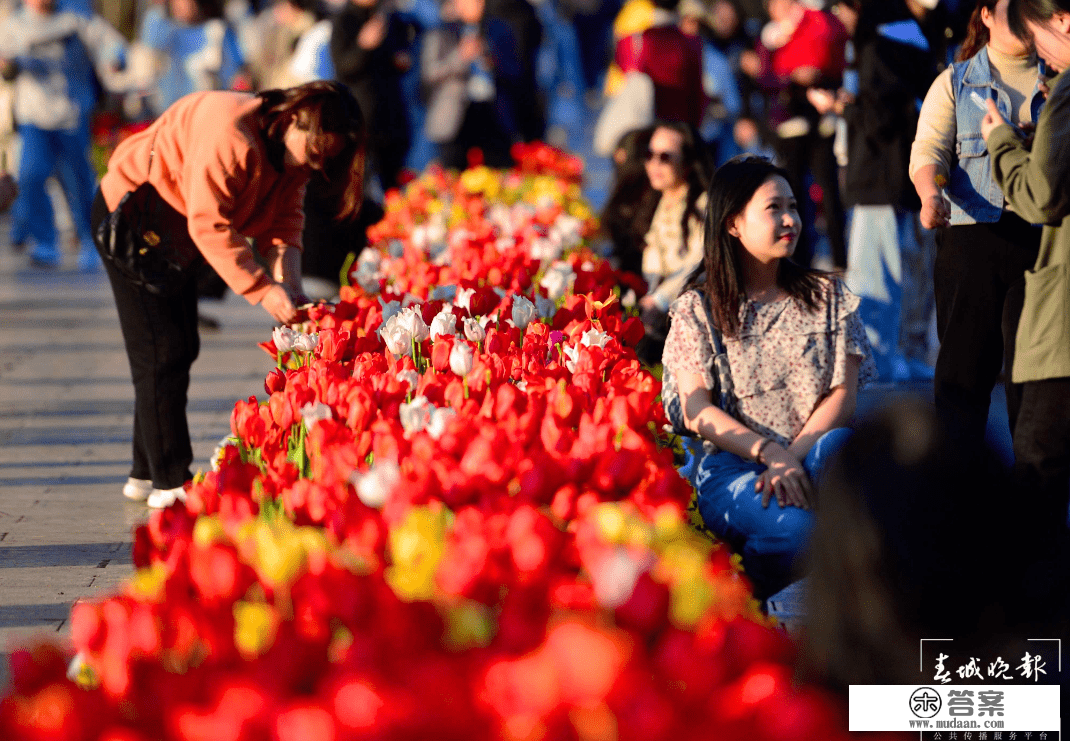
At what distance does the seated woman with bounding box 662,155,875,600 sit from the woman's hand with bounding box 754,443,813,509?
0.12m

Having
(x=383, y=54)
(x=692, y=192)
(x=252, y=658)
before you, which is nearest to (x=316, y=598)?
(x=252, y=658)

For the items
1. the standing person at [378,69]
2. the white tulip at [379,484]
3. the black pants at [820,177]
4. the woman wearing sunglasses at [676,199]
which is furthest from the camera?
the standing person at [378,69]

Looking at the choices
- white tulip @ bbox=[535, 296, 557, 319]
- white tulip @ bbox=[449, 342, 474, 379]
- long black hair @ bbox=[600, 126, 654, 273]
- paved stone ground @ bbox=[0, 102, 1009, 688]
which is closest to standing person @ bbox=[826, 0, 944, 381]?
paved stone ground @ bbox=[0, 102, 1009, 688]

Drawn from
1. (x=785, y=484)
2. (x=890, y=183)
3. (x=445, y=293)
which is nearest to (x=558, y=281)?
(x=445, y=293)

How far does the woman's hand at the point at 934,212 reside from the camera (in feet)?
11.7

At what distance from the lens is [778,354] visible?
126 inches

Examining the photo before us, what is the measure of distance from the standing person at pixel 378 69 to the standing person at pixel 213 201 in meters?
5.50

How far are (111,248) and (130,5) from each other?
17.1m

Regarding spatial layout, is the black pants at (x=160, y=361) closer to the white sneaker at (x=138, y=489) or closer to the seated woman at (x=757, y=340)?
the white sneaker at (x=138, y=489)

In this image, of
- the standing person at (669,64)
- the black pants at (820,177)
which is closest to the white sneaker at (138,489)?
the black pants at (820,177)

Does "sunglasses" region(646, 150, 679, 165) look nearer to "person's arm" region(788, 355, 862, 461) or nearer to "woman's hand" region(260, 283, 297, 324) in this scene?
"woman's hand" region(260, 283, 297, 324)

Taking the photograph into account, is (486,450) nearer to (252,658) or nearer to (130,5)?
(252,658)

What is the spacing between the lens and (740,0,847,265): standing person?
7.51m

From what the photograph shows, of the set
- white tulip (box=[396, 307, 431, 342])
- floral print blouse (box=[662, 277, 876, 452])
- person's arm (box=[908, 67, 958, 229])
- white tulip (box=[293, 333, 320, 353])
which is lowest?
floral print blouse (box=[662, 277, 876, 452])
